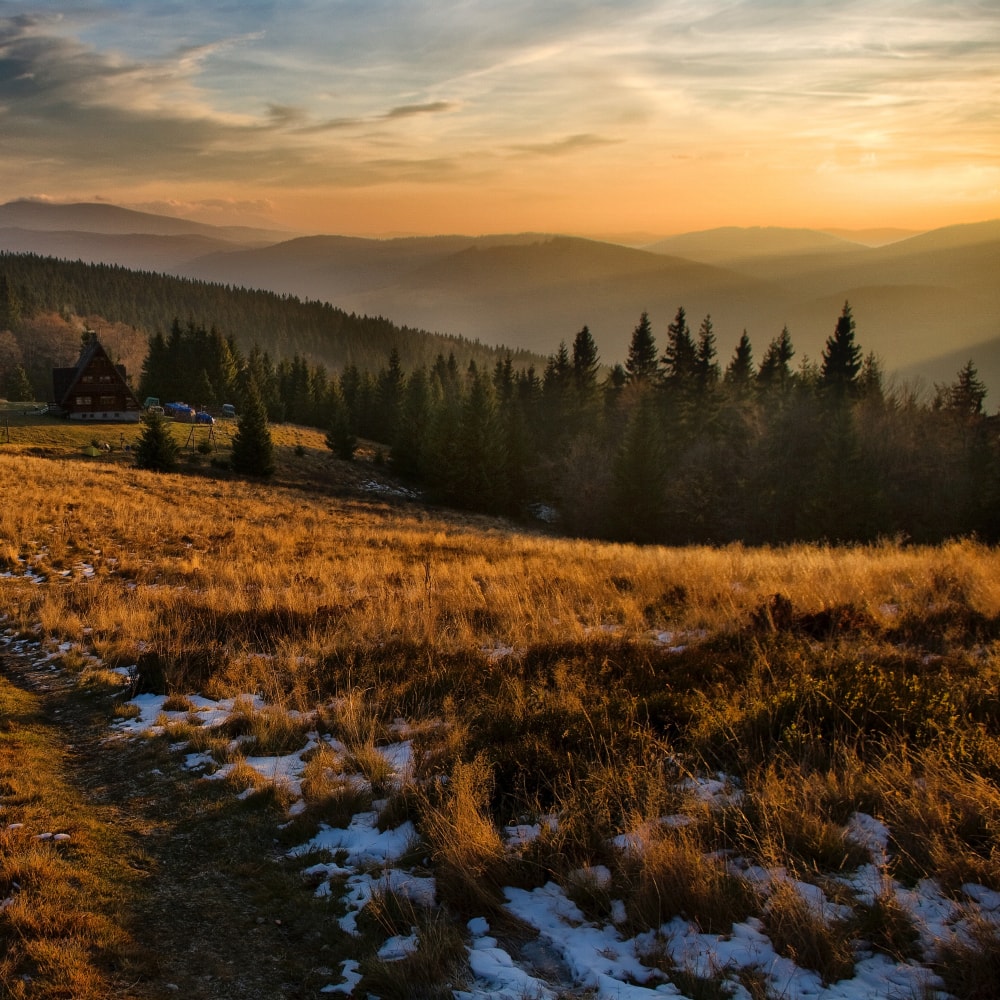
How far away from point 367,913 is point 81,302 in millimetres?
213274

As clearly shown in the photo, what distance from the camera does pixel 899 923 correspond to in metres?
3.15

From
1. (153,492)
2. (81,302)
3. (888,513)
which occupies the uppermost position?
(81,302)

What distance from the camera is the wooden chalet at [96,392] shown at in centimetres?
6078

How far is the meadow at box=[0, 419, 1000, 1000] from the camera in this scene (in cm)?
344

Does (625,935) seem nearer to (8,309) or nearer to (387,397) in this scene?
(387,397)

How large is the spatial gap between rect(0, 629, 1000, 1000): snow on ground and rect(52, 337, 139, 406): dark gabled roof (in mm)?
69020

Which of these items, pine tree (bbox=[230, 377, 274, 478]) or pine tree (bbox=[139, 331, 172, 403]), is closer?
pine tree (bbox=[230, 377, 274, 478])

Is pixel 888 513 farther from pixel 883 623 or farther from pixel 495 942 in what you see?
pixel 495 942

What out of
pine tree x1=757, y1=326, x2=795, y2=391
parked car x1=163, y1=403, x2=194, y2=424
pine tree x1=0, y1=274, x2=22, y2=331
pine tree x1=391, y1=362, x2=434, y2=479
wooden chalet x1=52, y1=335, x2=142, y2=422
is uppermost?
pine tree x1=0, y1=274, x2=22, y2=331

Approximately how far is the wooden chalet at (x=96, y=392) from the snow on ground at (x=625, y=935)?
227 feet

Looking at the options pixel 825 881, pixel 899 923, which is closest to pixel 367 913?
pixel 825 881

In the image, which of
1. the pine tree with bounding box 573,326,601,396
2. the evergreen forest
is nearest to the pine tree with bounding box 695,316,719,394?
the evergreen forest

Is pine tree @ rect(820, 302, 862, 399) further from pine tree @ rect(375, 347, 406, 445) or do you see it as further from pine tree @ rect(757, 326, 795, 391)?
pine tree @ rect(375, 347, 406, 445)

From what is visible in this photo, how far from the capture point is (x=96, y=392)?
6184 cm
